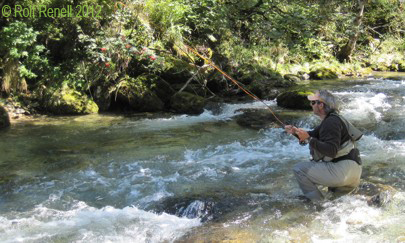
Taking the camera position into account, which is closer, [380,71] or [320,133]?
[320,133]

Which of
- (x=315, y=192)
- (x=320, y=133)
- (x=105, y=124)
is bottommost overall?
(x=105, y=124)

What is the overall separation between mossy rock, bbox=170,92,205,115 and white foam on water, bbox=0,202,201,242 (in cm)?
654

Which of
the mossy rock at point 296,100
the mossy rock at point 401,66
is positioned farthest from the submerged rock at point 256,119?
the mossy rock at point 401,66

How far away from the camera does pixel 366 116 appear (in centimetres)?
1012

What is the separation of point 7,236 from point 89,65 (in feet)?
27.2

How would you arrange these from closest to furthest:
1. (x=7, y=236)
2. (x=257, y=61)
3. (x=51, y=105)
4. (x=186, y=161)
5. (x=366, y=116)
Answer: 1. (x=7, y=236)
2. (x=186, y=161)
3. (x=366, y=116)
4. (x=51, y=105)
5. (x=257, y=61)

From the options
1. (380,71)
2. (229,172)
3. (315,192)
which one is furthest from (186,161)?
(380,71)

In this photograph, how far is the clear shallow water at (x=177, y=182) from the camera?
429cm

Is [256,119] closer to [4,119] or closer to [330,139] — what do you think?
[330,139]

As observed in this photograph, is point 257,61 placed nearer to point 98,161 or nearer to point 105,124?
point 105,124

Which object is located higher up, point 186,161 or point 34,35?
point 34,35

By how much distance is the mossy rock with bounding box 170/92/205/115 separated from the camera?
11461 millimetres

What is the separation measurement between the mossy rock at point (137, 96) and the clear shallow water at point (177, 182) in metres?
0.94

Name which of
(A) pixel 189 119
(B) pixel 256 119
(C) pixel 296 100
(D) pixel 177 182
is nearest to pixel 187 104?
(A) pixel 189 119
